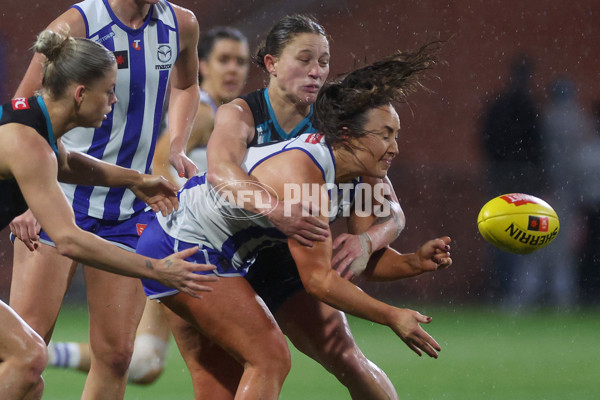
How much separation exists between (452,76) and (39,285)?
6.47 m

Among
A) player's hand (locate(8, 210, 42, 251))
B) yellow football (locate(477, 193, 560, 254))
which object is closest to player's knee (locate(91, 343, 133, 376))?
player's hand (locate(8, 210, 42, 251))

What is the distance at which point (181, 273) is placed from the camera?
10.7ft

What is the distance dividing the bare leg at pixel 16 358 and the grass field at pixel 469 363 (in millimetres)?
1868

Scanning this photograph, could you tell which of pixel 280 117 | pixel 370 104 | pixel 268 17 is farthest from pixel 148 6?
pixel 268 17

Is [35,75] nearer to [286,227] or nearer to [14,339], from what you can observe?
[14,339]

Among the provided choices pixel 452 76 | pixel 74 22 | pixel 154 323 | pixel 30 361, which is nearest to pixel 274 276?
pixel 30 361

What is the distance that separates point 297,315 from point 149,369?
4.39 ft

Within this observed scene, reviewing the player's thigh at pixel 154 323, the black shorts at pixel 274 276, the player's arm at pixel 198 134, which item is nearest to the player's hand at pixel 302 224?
the black shorts at pixel 274 276

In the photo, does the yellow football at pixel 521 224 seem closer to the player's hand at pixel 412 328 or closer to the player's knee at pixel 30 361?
the player's hand at pixel 412 328

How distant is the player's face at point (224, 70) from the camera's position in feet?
19.4

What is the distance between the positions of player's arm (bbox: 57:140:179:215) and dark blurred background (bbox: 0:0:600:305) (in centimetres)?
543

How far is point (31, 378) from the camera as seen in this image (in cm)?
336

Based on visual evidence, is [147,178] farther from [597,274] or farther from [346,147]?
[597,274]

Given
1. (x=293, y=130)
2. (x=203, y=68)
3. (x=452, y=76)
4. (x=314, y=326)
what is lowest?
(x=314, y=326)
